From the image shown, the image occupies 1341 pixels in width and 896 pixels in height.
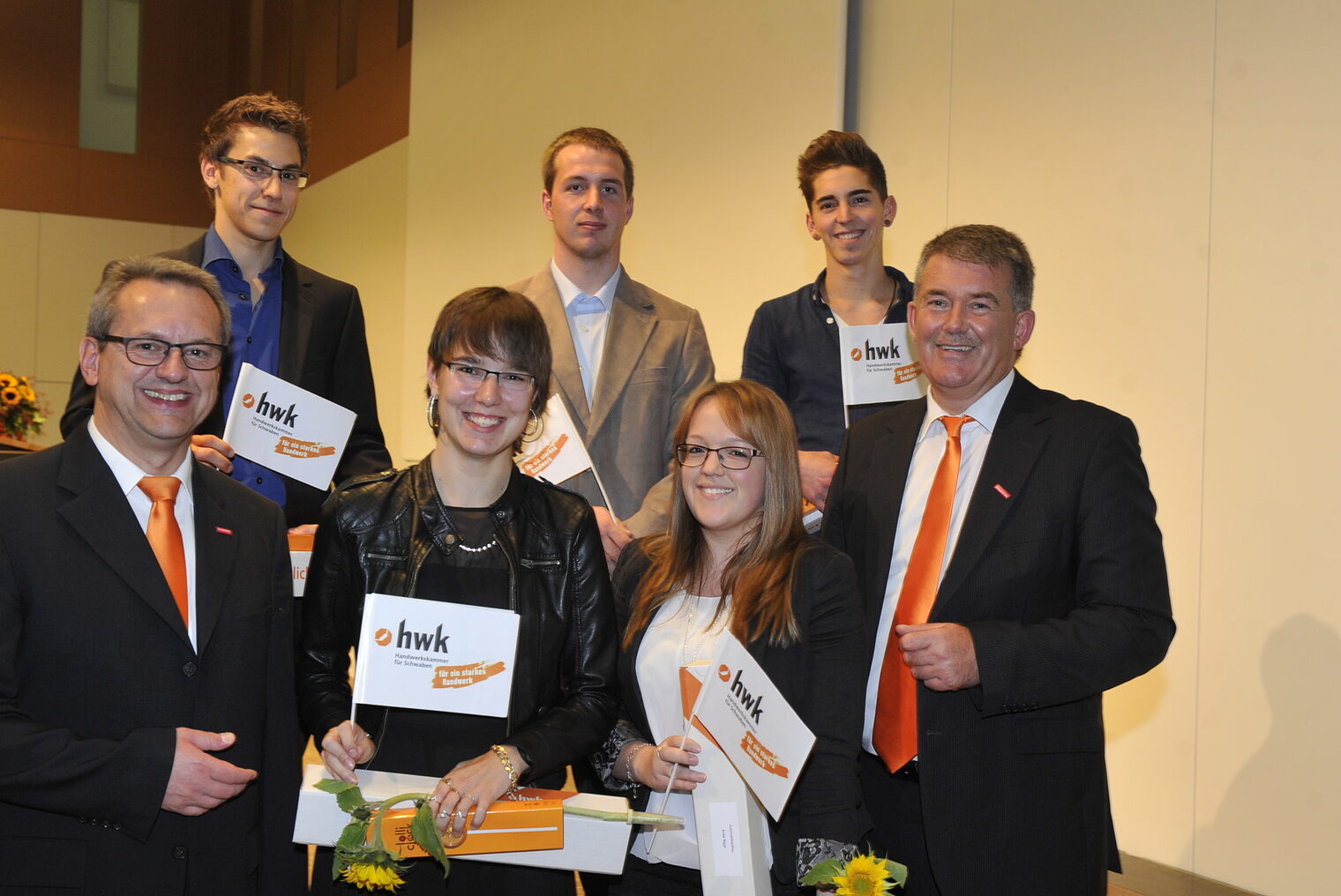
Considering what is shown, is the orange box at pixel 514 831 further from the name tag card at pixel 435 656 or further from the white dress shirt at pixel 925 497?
the white dress shirt at pixel 925 497

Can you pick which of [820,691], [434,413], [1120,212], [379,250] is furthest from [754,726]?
[379,250]

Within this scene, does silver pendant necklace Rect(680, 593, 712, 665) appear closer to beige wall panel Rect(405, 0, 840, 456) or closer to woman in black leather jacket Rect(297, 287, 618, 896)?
woman in black leather jacket Rect(297, 287, 618, 896)

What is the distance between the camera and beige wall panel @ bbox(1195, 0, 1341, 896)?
12.6ft

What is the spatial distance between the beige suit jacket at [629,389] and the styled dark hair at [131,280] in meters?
1.11

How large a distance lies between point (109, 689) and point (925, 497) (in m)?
1.66

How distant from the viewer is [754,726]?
6.81 ft

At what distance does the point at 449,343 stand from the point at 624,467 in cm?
103

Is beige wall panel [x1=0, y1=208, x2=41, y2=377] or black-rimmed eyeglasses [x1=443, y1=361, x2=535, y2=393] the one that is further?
beige wall panel [x1=0, y1=208, x2=41, y2=377]

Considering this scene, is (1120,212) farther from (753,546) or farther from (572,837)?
(572,837)

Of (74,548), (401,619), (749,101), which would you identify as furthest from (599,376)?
(749,101)

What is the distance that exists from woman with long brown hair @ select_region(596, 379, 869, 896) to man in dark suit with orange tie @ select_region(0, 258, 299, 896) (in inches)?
27.7

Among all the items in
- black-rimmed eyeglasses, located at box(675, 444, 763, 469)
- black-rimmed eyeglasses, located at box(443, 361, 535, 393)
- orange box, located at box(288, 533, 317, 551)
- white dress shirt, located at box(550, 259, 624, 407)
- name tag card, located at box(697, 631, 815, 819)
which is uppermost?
white dress shirt, located at box(550, 259, 624, 407)

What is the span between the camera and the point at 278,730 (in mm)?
2242

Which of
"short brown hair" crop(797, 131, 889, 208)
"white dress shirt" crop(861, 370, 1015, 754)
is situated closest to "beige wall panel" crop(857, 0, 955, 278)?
"short brown hair" crop(797, 131, 889, 208)
